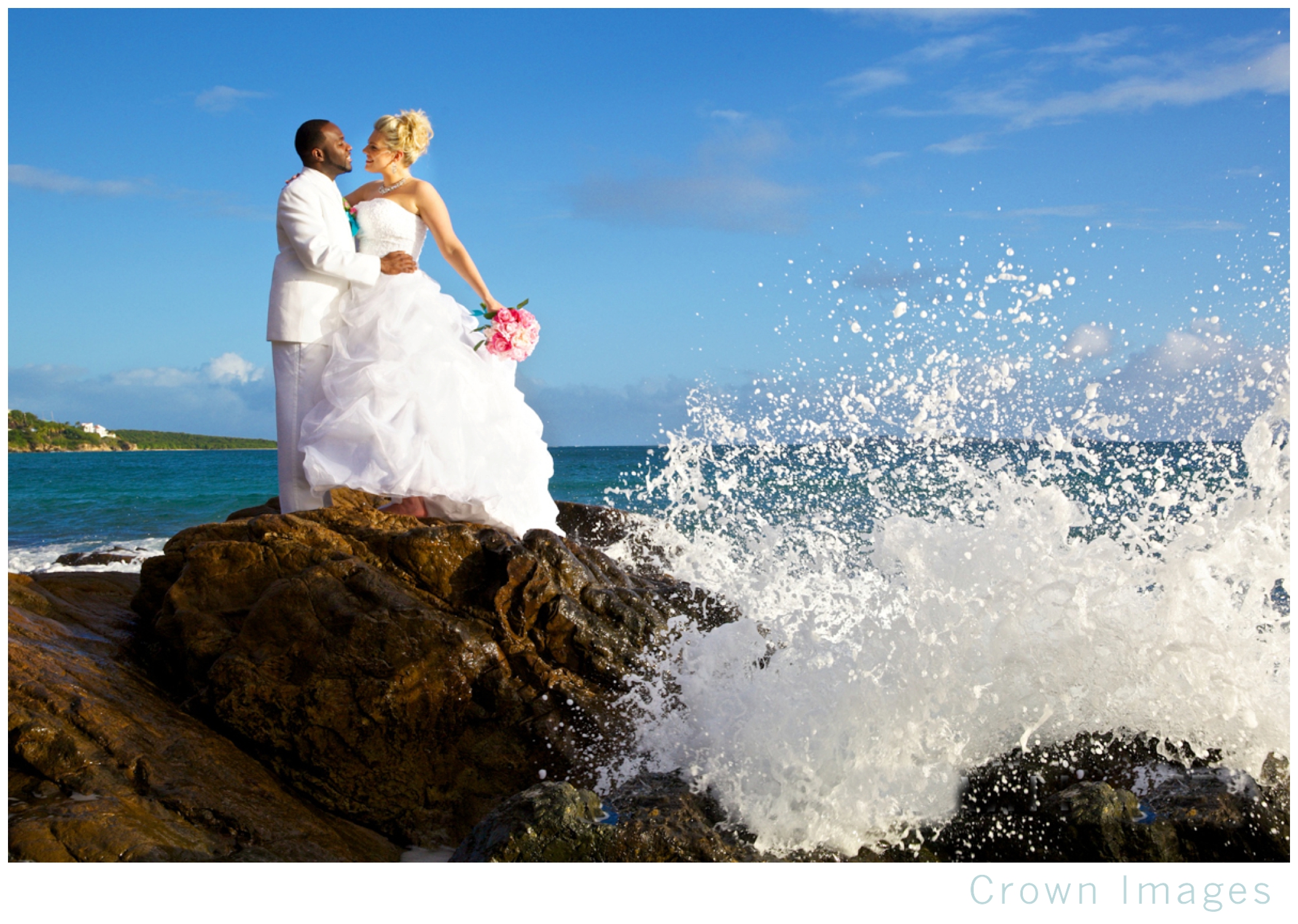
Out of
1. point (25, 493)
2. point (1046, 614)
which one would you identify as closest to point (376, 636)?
point (1046, 614)

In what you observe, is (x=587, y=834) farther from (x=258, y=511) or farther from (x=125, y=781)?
(x=258, y=511)

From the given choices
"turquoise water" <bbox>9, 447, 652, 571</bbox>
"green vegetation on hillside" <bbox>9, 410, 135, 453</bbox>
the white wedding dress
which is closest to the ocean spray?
the white wedding dress

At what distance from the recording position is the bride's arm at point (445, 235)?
261 inches

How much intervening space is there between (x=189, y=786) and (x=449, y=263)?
4.05 m

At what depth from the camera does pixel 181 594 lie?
4.83 metres

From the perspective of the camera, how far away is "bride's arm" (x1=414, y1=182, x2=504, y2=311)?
662 centimetres

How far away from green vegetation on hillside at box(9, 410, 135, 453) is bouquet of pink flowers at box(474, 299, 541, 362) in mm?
45115

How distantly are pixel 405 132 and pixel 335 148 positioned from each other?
0.62 meters

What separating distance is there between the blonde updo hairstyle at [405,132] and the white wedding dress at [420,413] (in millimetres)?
487

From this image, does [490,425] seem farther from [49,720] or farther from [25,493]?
[25,493]

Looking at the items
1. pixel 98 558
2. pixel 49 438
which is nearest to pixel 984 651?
pixel 98 558

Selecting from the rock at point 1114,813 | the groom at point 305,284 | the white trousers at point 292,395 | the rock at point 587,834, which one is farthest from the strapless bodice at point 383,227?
the rock at point 1114,813

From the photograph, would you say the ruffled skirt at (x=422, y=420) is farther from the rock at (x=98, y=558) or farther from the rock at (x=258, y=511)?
the rock at (x=98, y=558)

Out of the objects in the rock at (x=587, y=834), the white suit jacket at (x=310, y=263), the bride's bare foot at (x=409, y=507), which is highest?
the white suit jacket at (x=310, y=263)
